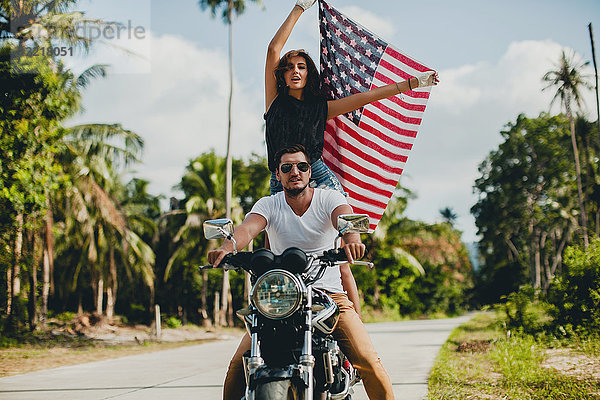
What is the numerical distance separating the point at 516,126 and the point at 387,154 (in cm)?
3688

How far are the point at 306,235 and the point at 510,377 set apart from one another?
4.51 meters

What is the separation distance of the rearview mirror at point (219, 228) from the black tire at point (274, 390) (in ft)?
2.39

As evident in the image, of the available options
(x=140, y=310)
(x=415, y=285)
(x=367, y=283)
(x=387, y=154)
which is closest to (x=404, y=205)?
(x=367, y=283)

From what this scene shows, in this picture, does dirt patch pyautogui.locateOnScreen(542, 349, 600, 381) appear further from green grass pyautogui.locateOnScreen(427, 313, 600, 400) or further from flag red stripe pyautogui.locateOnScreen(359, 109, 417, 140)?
flag red stripe pyautogui.locateOnScreen(359, 109, 417, 140)

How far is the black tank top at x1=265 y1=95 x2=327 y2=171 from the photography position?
11.8 feet

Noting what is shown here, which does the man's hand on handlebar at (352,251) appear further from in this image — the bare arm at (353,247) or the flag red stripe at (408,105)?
the flag red stripe at (408,105)

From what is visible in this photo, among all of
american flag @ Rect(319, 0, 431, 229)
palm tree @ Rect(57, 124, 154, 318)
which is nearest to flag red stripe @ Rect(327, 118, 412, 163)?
american flag @ Rect(319, 0, 431, 229)

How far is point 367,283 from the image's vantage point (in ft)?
111

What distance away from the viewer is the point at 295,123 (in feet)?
11.8

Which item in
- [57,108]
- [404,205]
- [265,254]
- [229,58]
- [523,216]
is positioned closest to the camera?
[265,254]

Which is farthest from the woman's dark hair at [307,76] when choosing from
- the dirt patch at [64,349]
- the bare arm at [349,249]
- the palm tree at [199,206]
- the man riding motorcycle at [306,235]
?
the palm tree at [199,206]

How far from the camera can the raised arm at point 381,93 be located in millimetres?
3617

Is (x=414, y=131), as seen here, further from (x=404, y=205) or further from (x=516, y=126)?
(x=516, y=126)

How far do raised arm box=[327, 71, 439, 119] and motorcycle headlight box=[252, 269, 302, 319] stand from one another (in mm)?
1687
